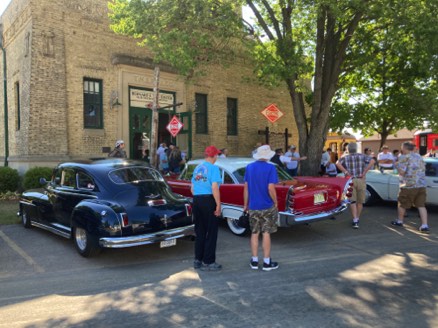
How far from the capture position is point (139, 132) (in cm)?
1573

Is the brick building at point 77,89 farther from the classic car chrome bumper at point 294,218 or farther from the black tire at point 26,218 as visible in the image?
the classic car chrome bumper at point 294,218

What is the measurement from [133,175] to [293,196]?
2829 mm

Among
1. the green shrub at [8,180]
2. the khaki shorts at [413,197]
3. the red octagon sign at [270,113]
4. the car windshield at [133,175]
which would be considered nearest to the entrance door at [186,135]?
the red octagon sign at [270,113]

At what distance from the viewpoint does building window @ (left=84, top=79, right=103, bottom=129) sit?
14.3 m

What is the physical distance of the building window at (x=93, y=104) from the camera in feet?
46.8

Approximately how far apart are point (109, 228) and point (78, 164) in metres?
1.96

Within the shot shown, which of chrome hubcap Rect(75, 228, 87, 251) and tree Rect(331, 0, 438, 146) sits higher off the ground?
tree Rect(331, 0, 438, 146)

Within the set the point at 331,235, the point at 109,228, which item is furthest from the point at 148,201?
the point at 331,235

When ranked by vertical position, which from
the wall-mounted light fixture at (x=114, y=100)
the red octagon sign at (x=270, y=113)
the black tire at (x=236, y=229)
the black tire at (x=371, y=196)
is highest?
the wall-mounted light fixture at (x=114, y=100)

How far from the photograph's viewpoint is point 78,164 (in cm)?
708

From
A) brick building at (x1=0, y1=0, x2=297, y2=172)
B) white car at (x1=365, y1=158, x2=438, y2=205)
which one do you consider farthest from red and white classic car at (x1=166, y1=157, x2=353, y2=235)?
brick building at (x1=0, y1=0, x2=297, y2=172)

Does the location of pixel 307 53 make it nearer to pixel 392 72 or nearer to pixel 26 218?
pixel 392 72

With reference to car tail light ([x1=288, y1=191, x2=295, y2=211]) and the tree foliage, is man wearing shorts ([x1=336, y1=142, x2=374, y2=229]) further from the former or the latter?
the tree foliage

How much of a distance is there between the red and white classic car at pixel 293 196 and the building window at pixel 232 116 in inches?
422
